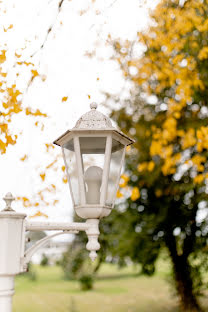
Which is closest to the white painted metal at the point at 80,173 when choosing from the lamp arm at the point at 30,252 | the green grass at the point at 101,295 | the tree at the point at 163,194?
the lamp arm at the point at 30,252

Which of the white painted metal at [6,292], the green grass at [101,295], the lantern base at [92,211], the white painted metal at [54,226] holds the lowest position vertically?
the green grass at [101,295]

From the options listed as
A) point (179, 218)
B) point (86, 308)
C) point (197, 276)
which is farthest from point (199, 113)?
point (86, 308)

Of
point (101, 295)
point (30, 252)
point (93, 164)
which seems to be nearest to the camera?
point (30, 252)

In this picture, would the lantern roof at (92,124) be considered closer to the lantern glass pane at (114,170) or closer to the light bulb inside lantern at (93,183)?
the lantern glass pane at (114,170)

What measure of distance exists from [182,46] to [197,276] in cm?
586

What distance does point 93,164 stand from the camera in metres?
2.62

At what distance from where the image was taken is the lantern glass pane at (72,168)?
261 centimetres

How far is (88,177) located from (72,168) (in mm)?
159

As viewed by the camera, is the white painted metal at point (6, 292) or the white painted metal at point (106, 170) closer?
the white painted metal at point (6, 292)

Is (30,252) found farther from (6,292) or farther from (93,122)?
(93,122)

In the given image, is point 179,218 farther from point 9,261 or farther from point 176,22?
point 9,261

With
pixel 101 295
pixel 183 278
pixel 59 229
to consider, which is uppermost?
pixel 59 229

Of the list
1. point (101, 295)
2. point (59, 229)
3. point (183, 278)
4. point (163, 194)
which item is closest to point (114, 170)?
point (59, 229)

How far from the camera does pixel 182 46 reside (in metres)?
7.64
